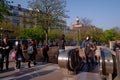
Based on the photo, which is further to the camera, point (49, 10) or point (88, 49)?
point (49, 10)

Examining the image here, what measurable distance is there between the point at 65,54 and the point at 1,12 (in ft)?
30.7

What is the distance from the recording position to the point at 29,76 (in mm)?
11805

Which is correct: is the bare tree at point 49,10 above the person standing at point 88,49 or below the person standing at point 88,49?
above

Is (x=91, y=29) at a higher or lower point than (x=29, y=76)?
higher

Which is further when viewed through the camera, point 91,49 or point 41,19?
point 41,19

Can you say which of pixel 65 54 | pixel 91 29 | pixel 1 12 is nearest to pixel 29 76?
pixel 65 54

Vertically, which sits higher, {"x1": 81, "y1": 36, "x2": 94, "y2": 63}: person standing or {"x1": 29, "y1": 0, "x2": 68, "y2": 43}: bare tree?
{"x1": 29, "y1": 0, "x2": 68, "y2": 43}: bare tree

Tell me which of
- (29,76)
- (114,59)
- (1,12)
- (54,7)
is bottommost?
(29,76)

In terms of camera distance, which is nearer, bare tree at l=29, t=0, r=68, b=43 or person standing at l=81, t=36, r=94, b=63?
person standing at l=81, t=36, r=94, b=63

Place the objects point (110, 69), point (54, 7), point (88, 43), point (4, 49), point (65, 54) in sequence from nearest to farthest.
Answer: point (110, 69) → point (65, 54) → point (4, 49) → point (88, 43) → point (54, 7)

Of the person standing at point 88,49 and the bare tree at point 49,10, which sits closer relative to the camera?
the person standing at point 88,49

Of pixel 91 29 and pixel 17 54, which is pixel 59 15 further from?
pixel 91 29

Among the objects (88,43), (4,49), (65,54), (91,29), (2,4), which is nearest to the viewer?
(65,54)

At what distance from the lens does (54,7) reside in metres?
42.8
